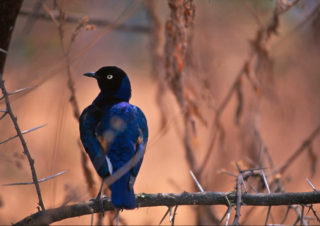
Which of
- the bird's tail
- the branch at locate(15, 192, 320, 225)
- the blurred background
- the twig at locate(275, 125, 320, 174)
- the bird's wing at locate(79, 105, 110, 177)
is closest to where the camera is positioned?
the branch at locate(15, 192, 320, 225)

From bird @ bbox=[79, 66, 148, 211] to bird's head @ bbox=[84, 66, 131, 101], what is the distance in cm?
22

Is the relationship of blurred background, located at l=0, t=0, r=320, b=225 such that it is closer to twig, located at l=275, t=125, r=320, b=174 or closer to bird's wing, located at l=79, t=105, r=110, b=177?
twig, located at l=275, t=125, r=320, b=174

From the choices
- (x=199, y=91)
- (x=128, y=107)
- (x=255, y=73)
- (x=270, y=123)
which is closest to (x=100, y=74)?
(x=128, y=107)

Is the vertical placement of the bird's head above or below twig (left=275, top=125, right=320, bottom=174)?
above

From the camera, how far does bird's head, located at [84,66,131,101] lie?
4.15 metres

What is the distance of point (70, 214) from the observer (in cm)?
259

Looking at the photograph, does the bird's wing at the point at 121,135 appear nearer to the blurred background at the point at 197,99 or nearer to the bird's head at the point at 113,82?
the bird's head at the point at 113,82

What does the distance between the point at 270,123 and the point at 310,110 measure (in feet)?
4.25

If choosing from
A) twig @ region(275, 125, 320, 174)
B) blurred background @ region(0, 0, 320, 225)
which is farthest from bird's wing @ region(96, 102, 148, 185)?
twig @ region(275, 125, 320, 174)

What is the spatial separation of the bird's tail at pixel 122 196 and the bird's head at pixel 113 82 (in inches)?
57.9

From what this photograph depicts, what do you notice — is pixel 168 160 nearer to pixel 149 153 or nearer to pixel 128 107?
pixel 149 153

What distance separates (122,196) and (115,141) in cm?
55

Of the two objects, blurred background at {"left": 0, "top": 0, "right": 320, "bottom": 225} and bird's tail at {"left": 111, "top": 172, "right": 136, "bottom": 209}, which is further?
blurred background at {"left": 0, "top": 0, "right": 320, "bottom": 225}

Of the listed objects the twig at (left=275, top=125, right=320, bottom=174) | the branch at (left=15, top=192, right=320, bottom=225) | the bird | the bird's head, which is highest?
the bird's head
